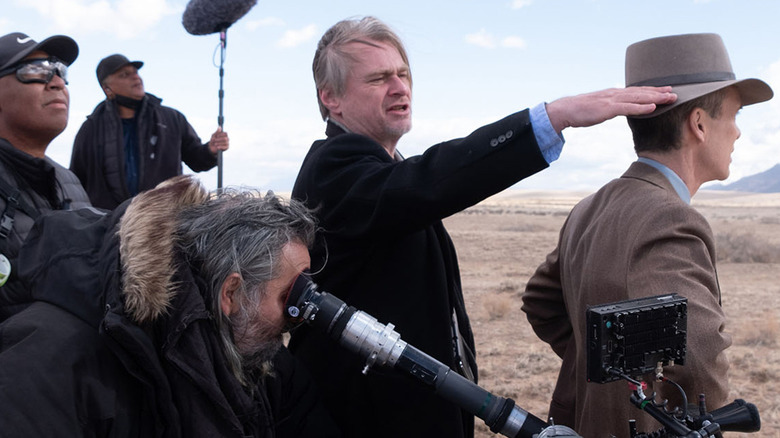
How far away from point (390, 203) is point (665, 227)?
750mm

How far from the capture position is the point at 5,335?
5.70ft

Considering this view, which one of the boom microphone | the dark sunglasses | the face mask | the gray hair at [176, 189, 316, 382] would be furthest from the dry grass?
the gray hair at [176, 189, 316, 382]

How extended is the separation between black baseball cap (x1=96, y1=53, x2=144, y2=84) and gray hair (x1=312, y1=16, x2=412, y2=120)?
3607mm

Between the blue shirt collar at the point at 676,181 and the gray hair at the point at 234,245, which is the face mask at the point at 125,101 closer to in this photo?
the gray hair at the point at 234,245

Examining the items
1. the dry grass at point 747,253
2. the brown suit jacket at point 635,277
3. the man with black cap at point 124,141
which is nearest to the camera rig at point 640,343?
the brown suit jacket at point 635,277

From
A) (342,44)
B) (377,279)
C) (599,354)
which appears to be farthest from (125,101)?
(599,354)

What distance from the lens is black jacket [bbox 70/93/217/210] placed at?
5621mm

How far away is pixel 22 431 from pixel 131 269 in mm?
419

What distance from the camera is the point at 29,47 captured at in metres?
3.38

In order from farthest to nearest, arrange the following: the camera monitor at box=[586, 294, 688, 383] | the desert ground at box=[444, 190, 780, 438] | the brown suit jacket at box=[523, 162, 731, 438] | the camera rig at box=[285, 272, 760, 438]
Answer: the desert ground at box=[444, 190, 780, 438]
the brown suit jacket at box=[523, 162, 731, 438]
the camera monitor at box=[586, 294, 688, 383]
the camera rig at box=[285, 272, 760, 438]

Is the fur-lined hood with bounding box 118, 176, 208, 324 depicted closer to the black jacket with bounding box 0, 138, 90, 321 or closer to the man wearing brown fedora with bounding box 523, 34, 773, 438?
the black jacket with bounding box 0, 138, 90, 321

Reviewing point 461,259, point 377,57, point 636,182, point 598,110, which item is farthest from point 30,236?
point 461,259

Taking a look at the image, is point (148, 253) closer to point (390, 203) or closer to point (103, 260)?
point (103, 260)

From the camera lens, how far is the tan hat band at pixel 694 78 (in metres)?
2.20
